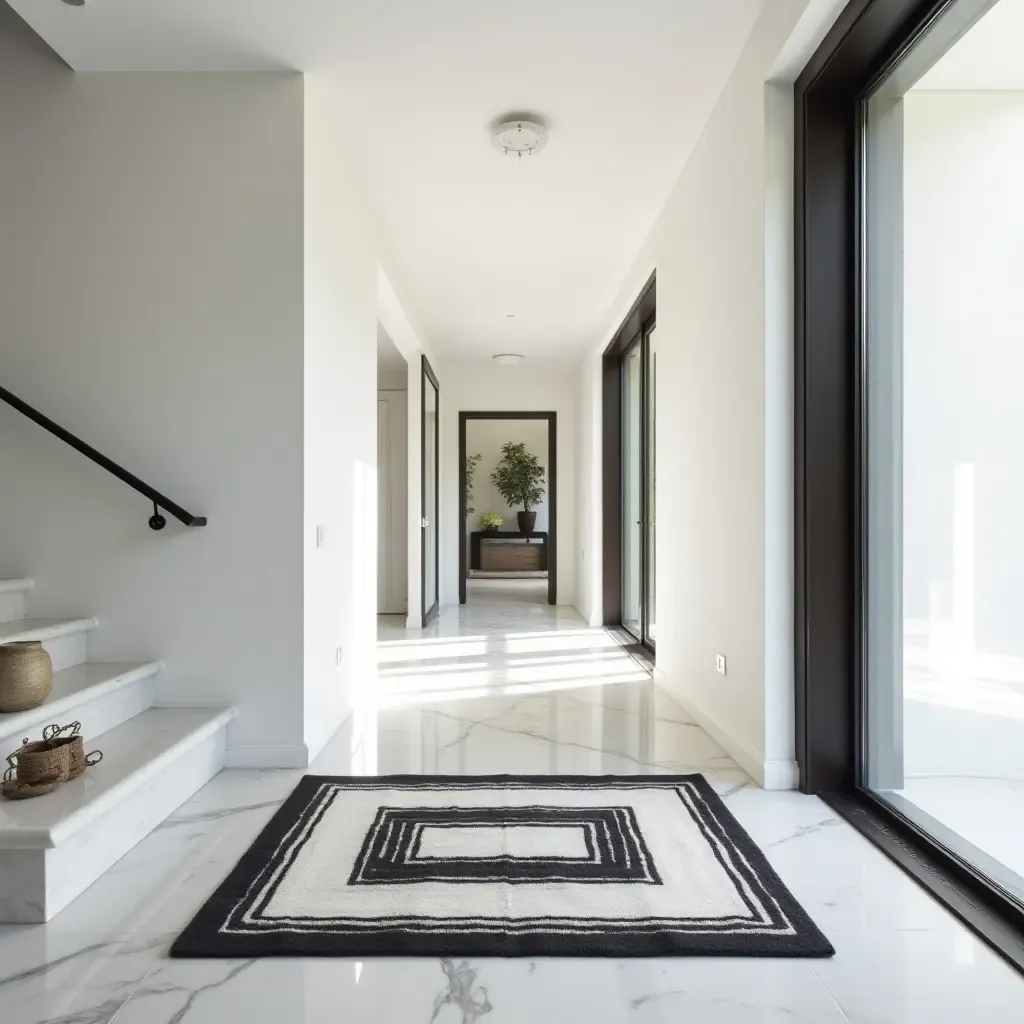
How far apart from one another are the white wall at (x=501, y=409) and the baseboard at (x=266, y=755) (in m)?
5.41

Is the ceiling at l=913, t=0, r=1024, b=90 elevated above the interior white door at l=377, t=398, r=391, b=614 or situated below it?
above

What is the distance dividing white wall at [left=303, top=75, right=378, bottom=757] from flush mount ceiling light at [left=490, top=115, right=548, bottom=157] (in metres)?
0.67

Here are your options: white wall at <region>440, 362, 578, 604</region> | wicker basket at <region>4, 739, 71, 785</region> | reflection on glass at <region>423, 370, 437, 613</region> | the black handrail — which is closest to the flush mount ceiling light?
the black handrail

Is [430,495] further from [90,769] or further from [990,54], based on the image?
[990,54]

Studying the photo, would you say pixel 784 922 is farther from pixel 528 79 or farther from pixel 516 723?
pixel 528 79

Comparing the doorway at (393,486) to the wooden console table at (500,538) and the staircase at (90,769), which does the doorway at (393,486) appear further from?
the staircase at (90,769)

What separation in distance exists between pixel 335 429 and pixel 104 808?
1803mm

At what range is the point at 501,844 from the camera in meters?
2.17

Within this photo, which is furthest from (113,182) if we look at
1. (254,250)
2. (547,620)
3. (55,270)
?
(547,620)

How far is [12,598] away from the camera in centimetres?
279

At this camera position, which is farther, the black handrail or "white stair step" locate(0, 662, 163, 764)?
the black handrail

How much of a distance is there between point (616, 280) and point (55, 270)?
3556mm

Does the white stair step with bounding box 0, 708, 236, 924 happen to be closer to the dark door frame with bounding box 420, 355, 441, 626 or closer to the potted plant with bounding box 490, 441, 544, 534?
the dark door frame with bounding box 420, 355, 441, 626

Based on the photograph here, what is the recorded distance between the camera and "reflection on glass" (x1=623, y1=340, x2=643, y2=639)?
6070 millimetres
